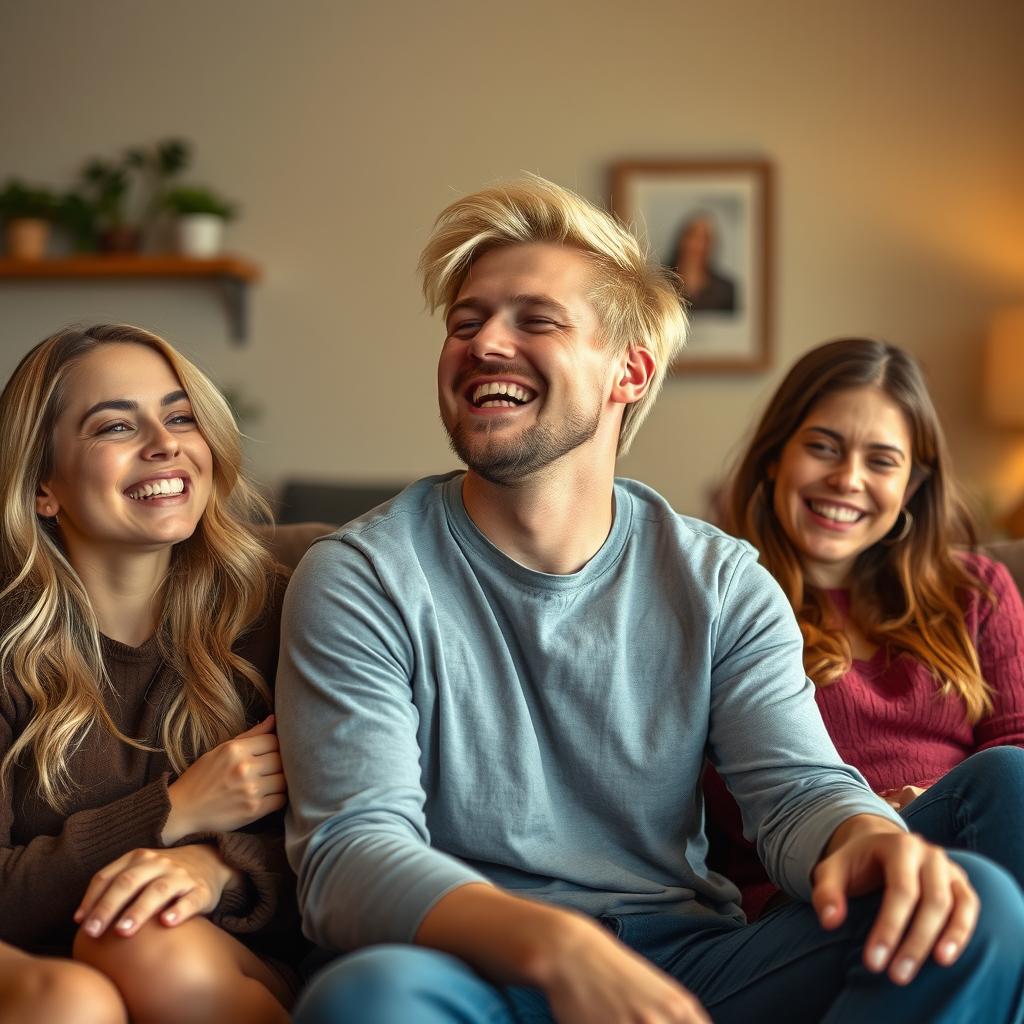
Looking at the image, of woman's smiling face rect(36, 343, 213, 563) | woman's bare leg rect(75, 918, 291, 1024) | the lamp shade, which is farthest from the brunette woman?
the lamp shade

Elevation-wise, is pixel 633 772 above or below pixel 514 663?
below

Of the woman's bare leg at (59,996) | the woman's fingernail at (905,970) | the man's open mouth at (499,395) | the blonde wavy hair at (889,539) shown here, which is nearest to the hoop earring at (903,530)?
the blonde wavy hair at (889,539)

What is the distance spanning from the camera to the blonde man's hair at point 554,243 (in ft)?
5.63

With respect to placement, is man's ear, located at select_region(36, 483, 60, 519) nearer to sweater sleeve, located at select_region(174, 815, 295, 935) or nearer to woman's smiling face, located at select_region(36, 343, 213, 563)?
woman's smiling face, located at select_region(36, 343, 213, 563)

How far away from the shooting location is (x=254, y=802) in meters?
1.51

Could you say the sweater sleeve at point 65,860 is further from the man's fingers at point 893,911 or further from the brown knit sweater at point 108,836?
the man's fingers at point 893,911

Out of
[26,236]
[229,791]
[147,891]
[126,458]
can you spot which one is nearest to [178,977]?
[147,891]

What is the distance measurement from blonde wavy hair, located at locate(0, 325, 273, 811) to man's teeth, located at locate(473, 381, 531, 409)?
0.42 m

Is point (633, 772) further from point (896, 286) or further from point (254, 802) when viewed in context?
point (896, 286)

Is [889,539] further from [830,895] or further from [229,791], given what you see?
[229,791]

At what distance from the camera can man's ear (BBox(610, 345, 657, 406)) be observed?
70.5 inches

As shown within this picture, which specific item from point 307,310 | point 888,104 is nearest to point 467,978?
point 307,310

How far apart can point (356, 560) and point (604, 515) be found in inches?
14.2

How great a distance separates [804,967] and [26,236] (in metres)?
4.00
